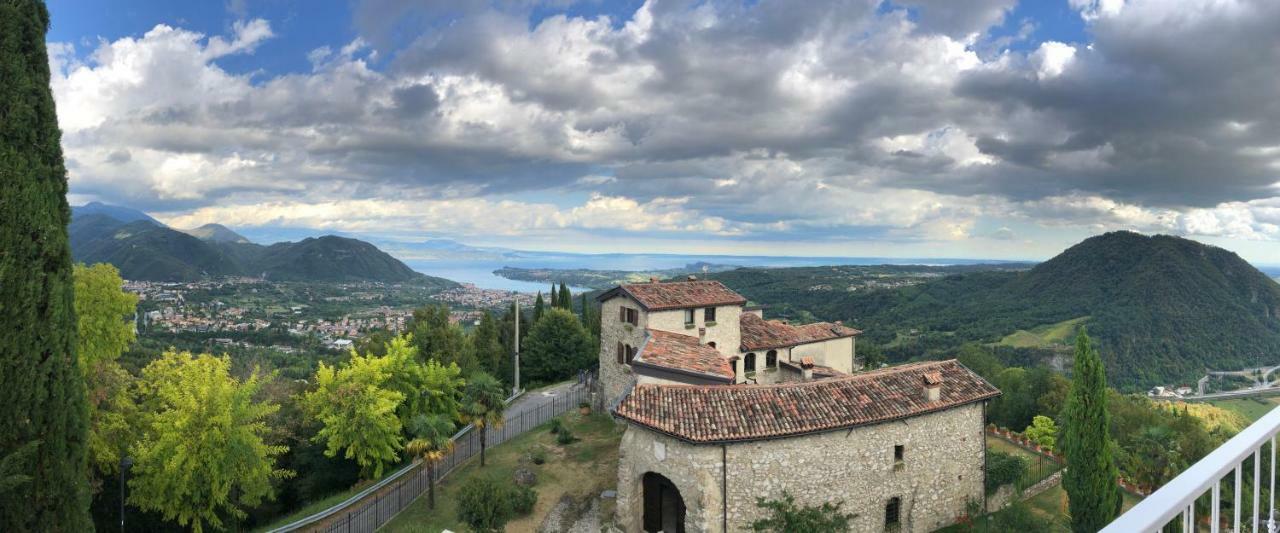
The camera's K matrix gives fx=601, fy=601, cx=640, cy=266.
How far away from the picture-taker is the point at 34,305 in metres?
13.0

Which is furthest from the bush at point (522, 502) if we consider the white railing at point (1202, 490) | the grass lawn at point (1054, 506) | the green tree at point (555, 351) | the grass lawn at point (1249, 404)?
the grass lawn at point (1249, 404)

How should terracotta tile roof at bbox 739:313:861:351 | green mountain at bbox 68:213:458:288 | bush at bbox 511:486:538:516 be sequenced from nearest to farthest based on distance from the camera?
1. bush at bbox 511:486:538:516
2. terracotta tile roof at bbox 739:313:861:351
3. green mountain at bbox 68:213:458:288

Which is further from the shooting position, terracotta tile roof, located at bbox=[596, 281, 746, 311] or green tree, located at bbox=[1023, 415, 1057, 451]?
green tree, located at bbox=[1023, 415, 1057, 451]

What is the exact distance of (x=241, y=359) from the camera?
2402 inches

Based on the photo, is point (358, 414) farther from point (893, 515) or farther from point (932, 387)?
point (932, 387)

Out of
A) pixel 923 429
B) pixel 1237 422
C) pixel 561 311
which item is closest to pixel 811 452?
pixel 923 429

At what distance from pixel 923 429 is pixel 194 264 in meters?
194

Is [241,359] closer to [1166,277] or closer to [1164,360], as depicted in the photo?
[1164,360]

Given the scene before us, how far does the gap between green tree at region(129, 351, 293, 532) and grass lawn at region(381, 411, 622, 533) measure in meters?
4.89

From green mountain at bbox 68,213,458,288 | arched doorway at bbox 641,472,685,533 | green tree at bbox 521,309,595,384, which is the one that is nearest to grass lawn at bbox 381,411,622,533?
arched doorway at bbox 641,472,685,533

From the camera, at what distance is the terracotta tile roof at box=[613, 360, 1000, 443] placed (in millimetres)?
17609

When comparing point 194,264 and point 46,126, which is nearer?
point 46,126

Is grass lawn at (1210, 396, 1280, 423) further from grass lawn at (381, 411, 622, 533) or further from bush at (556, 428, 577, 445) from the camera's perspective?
bush at (556, 428, 577, 445)

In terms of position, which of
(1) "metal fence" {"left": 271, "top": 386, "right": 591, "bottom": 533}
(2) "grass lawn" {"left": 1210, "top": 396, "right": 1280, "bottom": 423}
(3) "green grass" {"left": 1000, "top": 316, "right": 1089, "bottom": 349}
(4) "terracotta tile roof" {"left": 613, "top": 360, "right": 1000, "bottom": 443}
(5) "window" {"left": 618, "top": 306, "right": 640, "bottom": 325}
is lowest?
(2) "grass lawn" {"left": 1210, "top": 396, "right": 1280, "bottom": 423}
